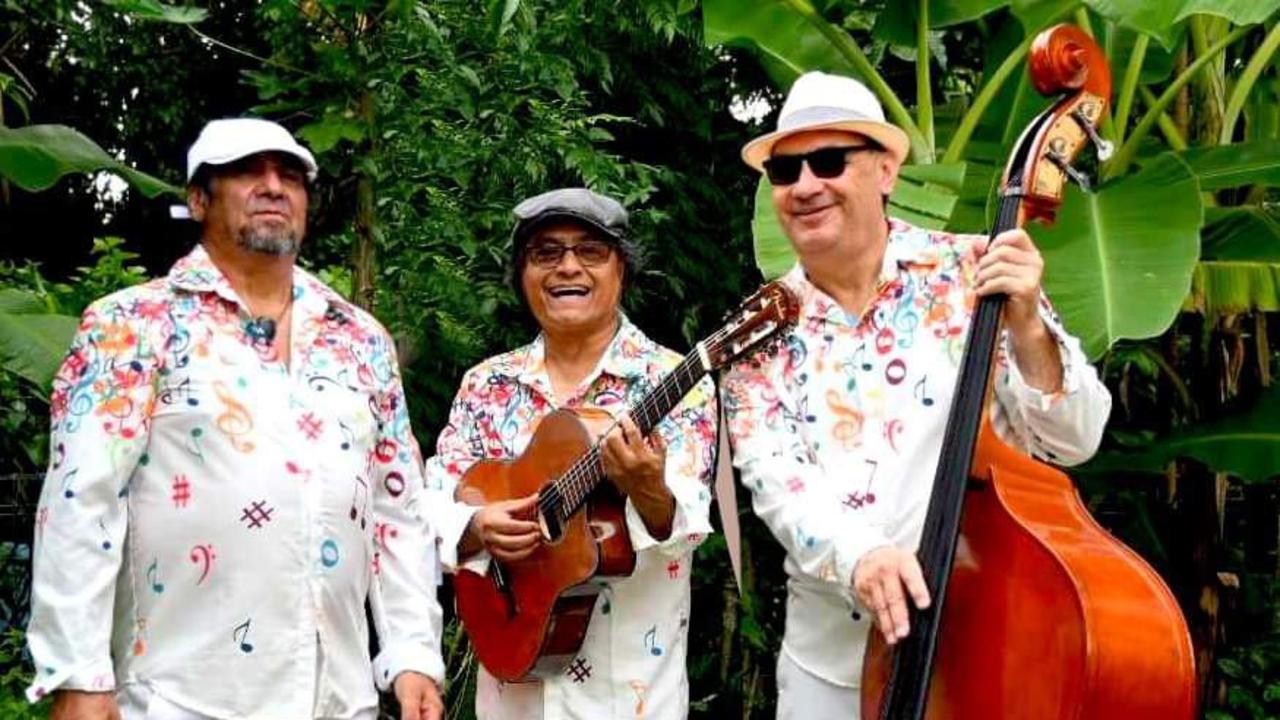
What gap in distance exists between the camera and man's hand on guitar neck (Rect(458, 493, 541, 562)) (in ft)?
9.64

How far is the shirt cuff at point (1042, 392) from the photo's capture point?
234cm

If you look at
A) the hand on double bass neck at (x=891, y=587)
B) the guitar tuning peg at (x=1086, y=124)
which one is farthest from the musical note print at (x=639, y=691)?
the guitar tuning peg at (x=1086, y=124)

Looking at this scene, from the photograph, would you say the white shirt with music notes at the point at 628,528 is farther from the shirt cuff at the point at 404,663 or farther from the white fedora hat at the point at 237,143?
the white fedora hat at the point at 237,143

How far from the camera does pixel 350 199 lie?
4312mm

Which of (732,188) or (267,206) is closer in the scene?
(267,206)

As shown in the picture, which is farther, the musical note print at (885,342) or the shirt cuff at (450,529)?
the shirt cuff at (450,529)

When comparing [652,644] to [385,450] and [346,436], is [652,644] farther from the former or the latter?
[346,436]

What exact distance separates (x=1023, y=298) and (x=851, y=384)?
14.3 inches

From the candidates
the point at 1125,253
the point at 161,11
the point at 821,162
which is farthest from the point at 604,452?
the point at 161,11

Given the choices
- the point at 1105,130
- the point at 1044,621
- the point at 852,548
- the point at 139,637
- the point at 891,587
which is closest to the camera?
the point at 1044,621

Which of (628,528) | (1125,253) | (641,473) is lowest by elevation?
(628,528)

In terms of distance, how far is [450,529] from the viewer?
9.81 feet

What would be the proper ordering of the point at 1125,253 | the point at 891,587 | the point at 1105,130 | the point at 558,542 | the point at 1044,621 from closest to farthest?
the point at 1044,621 < the point at 891,587 < the point at 558,542 < the point at 1125,253 < the point at 1105,130

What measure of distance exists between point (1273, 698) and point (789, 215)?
246 cm
